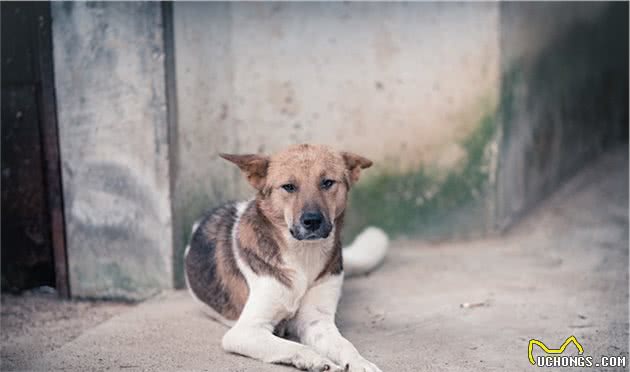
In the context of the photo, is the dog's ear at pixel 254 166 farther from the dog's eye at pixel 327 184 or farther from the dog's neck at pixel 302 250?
the dog's eye at pixel 327 184

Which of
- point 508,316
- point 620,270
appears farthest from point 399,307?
point 620,270

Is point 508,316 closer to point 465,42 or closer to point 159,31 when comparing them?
point 465,42

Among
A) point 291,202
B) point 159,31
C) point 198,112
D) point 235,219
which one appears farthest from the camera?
point 198,112

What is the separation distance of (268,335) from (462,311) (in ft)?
4.50

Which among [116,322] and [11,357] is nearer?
[11,357]

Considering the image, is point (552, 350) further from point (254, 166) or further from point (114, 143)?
point (114, 143)

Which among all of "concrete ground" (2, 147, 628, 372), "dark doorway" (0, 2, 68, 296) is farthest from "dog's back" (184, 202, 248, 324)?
"dark doorway" (0, 2, 68, 296)

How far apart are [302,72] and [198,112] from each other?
92cm

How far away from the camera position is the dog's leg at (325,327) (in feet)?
13.1

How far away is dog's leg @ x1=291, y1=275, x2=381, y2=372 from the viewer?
3.98 meters

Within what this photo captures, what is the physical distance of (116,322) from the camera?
196 inches

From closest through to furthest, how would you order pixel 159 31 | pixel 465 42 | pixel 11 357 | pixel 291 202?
1. pixel 291 202
2. pixel 11 357
3. pixel 159 31
4. pixel 465 42

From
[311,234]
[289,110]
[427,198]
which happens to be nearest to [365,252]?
[427,198]

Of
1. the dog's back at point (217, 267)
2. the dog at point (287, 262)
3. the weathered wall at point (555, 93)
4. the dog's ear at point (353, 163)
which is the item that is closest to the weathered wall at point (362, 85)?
the weathered wall at point (555, 93)
